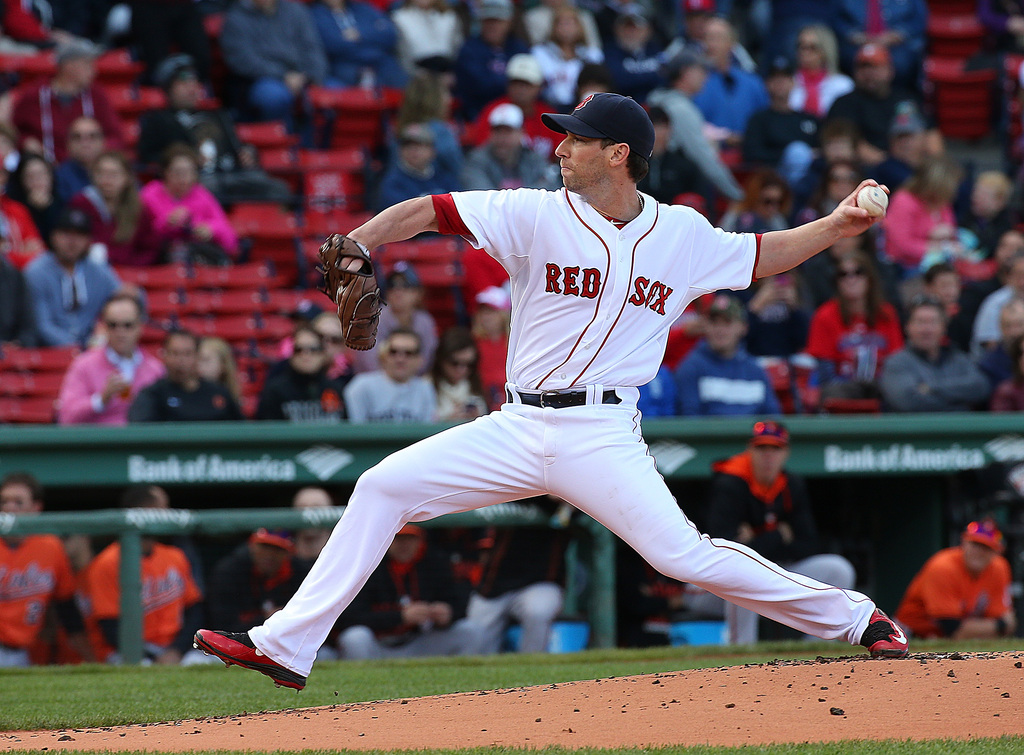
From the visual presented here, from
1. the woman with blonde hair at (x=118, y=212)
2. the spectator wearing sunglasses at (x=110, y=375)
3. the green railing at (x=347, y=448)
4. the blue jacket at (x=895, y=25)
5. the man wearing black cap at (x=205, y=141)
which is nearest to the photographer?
the green railing at (x=347, y=448)

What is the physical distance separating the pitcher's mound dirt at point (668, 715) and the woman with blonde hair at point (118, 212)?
210 inches

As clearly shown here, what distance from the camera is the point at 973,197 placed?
11148 millimetres

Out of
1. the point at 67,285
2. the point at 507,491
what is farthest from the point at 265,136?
the point at 507,491

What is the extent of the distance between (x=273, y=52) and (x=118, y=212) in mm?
2605

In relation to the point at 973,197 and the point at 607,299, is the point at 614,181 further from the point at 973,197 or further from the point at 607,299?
the point at 973,197

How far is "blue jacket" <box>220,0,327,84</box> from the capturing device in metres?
10.9

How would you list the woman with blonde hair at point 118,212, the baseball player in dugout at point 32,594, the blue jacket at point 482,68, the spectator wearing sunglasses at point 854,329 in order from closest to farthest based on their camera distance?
the baseball player in dugout at point 32,594, the spectator wearing sunglasses at point 854,329, the woman with blonde hair at point 118,212, the blue jacket at point 482,68

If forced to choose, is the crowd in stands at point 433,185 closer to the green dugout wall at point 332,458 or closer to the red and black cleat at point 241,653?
the green dugout wall at point 332,458

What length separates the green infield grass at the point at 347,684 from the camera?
12.0ft

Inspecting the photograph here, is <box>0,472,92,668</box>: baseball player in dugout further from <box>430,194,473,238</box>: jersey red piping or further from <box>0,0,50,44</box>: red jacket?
<box>0,0,50,44</box>: red jacket

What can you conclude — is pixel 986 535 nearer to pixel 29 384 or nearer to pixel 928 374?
pixel 928 374

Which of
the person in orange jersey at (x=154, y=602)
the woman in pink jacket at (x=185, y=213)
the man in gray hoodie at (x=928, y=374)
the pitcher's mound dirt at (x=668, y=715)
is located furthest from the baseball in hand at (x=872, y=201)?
the woman in pink jacket at (x=185, y=213)

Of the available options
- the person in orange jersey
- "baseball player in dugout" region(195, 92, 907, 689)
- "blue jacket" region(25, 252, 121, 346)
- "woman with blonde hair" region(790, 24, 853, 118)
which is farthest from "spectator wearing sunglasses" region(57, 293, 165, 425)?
"woman with blonde hair" region(790, 24, 853, 118)

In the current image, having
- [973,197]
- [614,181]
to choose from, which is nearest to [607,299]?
[614,181]
